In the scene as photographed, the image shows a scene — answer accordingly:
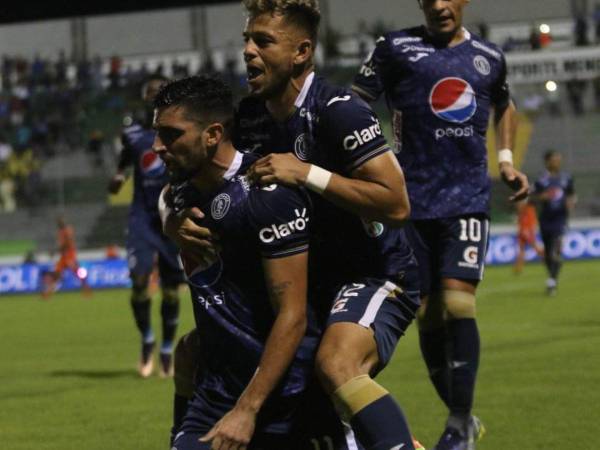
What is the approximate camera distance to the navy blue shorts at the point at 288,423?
5.12m

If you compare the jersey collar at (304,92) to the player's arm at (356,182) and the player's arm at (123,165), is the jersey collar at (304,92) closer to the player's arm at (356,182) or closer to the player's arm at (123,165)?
the player's arm at (356,182)

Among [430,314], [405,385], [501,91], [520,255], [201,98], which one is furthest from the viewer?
[520,255]

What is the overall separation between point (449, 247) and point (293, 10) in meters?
2.45

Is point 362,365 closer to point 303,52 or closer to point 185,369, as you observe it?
point 185,369

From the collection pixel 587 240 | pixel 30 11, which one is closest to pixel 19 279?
pixel 587 240

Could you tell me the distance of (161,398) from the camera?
1061 centimetres

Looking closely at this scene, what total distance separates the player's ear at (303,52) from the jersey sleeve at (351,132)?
0.69ft

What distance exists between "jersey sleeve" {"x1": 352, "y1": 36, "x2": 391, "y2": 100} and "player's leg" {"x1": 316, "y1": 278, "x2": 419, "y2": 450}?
8.11ft

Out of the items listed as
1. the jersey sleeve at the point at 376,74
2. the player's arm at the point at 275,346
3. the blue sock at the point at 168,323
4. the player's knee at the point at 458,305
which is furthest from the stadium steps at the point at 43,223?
the player's arm at the point at 275,346

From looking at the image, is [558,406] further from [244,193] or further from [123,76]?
[123,76]

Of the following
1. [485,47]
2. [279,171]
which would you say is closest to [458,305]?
[485,47]

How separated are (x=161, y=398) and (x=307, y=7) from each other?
5736 millimetres

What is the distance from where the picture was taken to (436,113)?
7551mm

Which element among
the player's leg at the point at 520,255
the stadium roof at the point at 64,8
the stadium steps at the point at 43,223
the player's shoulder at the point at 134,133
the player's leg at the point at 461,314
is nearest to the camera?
the player's leg at the point at 461,314
